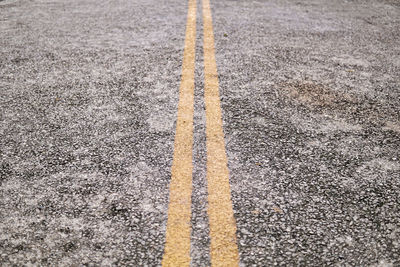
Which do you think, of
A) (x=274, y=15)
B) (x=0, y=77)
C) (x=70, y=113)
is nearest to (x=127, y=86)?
(x=70, y=113)

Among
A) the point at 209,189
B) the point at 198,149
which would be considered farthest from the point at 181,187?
the point at 198,149

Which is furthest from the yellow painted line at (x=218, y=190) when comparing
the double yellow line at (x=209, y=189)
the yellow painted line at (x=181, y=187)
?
the yellow painted line at (x=181, y=187)

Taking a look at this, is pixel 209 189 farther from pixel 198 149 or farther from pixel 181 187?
pixel 198 149

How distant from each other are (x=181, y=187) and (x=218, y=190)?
235 mm

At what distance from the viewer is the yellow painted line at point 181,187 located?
2078 millimetres

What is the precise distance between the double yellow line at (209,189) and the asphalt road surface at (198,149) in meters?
0.01

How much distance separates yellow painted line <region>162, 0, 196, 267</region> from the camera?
2078mm

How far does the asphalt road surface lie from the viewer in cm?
214

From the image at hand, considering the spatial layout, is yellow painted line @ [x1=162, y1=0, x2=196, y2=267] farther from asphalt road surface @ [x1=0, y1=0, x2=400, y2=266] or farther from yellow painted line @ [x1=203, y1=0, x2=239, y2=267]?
yellow painted line @ [x1=203, y1=0, x2=239, y2=267]

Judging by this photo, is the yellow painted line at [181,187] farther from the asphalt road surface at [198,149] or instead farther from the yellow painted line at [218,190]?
the yellow painted line at [218,190]

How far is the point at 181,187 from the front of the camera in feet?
8.38

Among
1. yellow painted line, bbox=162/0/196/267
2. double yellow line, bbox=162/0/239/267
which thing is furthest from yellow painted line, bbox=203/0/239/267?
yellow painted line, bbox=162/0/196/267

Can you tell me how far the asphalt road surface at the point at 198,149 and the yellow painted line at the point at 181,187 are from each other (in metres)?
0.01

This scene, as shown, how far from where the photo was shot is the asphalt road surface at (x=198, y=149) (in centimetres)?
214
